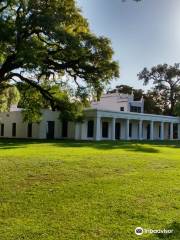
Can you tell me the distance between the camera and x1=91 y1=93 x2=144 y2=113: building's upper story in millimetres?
54281

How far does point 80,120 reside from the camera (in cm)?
3594

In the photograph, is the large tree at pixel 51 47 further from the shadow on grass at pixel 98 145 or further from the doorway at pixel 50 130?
the doorway at pixel 50 130

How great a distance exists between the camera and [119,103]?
55.0 metres

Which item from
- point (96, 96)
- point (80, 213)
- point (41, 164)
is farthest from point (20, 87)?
point (80, 213)

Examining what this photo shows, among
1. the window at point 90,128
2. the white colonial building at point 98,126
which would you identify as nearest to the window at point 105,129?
the white colonial building at point 98,126

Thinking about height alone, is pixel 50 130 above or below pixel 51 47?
below

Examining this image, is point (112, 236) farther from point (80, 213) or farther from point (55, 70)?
point (55, 70)

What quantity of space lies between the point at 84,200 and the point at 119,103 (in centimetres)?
4640

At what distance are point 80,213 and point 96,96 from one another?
25.4 meters

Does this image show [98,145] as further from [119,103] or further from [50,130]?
[119,103]

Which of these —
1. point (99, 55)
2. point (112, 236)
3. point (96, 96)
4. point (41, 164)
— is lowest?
point (112, 236)

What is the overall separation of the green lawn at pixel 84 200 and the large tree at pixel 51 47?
48.7ft

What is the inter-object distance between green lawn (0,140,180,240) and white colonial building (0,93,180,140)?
2731 centimetres

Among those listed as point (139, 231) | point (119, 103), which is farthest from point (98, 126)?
point (139, 231)
